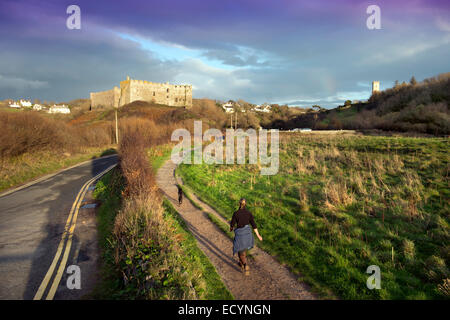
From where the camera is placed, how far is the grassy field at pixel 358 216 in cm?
626

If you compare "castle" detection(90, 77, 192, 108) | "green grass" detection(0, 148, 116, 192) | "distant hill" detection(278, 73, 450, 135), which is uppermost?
"castle" detection(90, 77, 192, 108)

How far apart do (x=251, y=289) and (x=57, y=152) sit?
3345 cm

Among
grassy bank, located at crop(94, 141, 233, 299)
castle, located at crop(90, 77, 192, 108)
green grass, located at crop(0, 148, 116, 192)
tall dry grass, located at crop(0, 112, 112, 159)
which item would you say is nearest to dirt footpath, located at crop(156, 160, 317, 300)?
grassy bank, located at crop(94, 141, 233, 299)

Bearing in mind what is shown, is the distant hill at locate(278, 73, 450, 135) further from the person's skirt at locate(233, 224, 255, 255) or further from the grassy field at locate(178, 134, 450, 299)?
the person's skirt at locate(233, 224, 255, 255)

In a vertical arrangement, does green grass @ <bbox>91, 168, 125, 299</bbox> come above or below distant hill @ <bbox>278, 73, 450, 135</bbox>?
below

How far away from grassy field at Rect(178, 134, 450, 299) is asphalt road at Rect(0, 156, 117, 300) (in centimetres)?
650

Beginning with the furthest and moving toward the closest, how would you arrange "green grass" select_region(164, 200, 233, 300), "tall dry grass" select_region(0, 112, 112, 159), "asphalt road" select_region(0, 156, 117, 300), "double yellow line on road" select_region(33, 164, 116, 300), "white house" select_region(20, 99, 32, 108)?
"white house" select_region(20, 99, 32, 108) < "tall dry grass" select_region(0, 112, 112, 159) < "asphalt road" select_region(0, 156, 117, 300) < "double yellow line on road" select_region(33, 164, 116, 300) < "green grass" select_region(164, 200, 233, 300)

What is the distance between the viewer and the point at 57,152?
3058cm

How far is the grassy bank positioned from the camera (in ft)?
18.5

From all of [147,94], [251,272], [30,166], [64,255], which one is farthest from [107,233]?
[147,94]

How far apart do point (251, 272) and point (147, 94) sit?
86.8 meters

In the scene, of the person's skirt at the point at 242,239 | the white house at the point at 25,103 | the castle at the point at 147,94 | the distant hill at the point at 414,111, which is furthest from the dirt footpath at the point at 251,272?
the white house at the point at 25,103
